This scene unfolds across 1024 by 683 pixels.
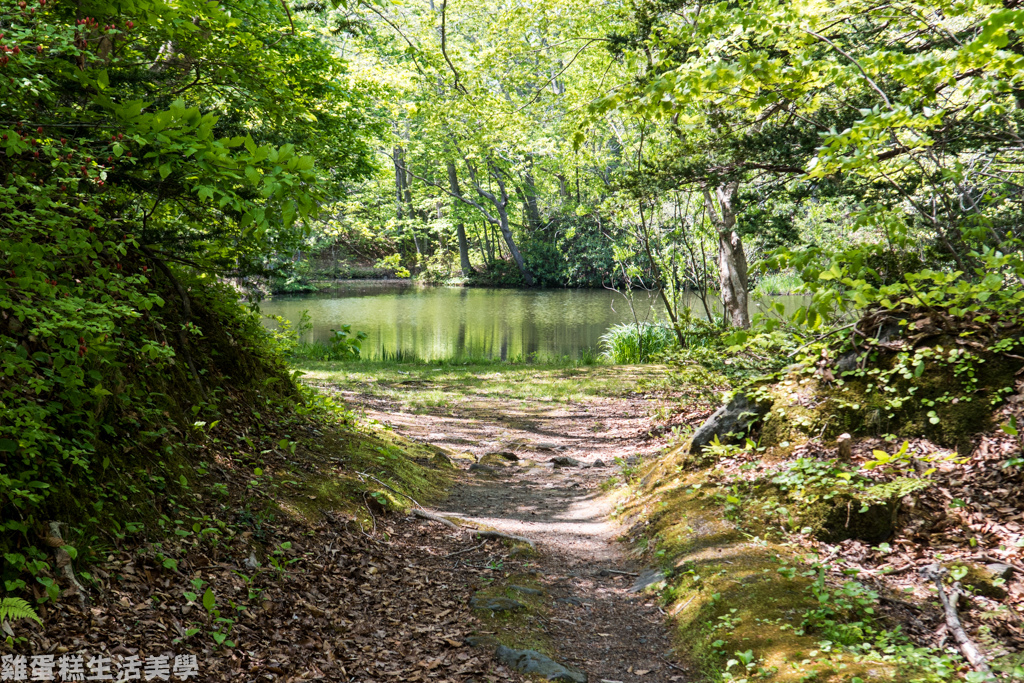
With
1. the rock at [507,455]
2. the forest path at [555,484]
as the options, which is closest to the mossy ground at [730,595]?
the forest path at [555,484]

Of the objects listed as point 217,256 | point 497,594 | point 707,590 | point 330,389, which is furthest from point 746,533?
point 330,389

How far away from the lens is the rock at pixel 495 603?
3660mm

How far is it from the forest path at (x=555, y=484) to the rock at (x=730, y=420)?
3.22 ft

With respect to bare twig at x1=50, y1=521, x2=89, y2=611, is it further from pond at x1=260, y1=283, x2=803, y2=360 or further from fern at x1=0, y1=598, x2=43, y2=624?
pond at x1=260, y1=283, x2=803, y2=360

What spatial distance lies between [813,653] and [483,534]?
2.38 meters

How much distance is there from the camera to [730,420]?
5156 millimetres

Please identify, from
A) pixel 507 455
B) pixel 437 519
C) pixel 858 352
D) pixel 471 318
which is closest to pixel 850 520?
pixel 858 352

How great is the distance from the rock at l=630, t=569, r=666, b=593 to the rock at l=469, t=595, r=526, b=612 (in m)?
0.82

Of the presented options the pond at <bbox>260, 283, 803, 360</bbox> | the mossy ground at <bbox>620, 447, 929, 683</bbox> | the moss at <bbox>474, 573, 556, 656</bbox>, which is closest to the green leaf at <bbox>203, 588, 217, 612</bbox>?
the moss at <bbox>474, 573, 556, 656</bbox>

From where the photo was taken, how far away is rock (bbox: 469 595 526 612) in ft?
12.0

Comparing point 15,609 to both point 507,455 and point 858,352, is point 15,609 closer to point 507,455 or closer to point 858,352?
point 858,352

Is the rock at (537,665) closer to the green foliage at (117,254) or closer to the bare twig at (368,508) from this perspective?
the bare twig at (368,508)

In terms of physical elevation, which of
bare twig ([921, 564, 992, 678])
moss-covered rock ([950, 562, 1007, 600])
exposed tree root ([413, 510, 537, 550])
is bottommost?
exposed tree root ([413, 510, 537, 550])

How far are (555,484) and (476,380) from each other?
6.36 metres
